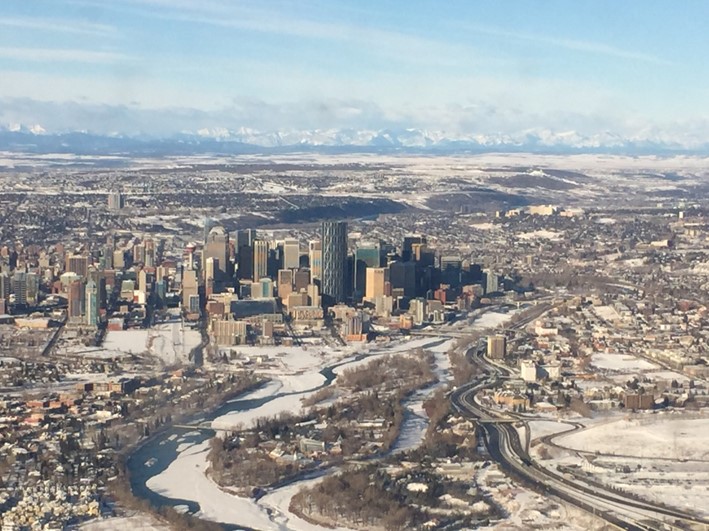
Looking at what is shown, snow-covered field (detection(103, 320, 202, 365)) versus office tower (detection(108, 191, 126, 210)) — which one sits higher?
snow-covered field (detection(103, 320, 202, 365))

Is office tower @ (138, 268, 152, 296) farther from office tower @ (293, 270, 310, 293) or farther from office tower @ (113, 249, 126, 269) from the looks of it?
office tower @ (293, 270, 310, 293)

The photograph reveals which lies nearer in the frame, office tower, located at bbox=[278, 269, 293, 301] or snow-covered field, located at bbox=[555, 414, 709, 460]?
snow-covered field, located at bbox=[555, 414, 709, 460]

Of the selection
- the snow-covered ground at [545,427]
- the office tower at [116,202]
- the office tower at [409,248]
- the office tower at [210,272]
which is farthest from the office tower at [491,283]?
the office tower at [116,202]

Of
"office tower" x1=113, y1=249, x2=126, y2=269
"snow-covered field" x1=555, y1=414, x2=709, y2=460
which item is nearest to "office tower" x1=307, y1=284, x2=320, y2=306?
"office tower" x1=113, y1=249, x2=126, y2=269

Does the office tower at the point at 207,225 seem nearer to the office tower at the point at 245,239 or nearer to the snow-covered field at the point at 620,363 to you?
the office tower at the point at 245,239

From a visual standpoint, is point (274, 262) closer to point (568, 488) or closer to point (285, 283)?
point (285, 283)

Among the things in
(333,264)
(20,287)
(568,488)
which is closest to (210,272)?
(333,264)
